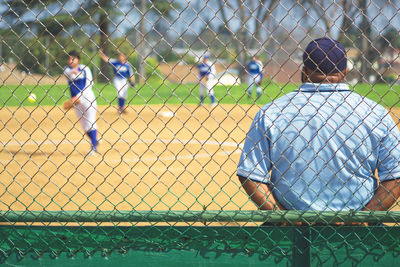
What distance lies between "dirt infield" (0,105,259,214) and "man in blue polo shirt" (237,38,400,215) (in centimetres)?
33

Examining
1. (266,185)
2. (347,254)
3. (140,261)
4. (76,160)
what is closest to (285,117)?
(266,185)

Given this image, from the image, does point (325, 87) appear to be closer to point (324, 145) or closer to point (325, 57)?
point (325, 57)

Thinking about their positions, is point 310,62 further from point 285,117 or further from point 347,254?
point 347,254

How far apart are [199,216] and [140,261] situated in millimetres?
489

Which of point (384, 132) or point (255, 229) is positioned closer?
point (384, 132)

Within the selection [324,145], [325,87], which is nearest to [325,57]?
[325,87]

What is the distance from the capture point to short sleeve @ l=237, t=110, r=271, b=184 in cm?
271

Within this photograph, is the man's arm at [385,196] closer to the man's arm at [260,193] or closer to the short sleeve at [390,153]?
the short sleeve at [390,153]

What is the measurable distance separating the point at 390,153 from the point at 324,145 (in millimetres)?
385

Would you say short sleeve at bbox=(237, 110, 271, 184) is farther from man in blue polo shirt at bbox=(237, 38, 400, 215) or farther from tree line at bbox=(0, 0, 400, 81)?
tree line at bbox=(0, 0, 400, 81)

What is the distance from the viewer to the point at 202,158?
8086 millimetres

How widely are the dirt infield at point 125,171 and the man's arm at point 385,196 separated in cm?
80

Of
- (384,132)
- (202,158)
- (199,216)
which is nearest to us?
(384,132)

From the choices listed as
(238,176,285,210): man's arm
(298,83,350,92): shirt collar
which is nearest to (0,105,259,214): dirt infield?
(238,176,285,210): man's arm
